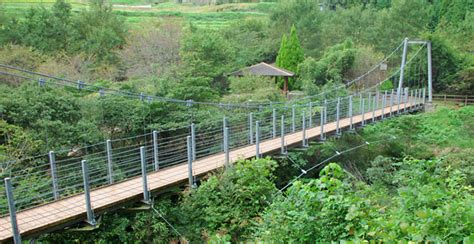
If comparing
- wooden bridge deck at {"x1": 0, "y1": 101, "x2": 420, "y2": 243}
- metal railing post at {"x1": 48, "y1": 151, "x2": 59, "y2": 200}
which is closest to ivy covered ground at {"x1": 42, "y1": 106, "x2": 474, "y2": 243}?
wooden bridge deck at {"x1": 0, "y1": 101, "x2": 420, "y2": 243}

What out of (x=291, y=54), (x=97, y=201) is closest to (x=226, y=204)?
(x=97, y=201)

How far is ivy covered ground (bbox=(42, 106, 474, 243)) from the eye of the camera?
1.99m

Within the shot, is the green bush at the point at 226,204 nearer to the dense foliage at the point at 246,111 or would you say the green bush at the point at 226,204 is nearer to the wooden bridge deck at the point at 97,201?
the dense foliage at the point at 246,111

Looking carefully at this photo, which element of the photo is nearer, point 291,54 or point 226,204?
point 226,204

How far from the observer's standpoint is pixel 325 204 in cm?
234

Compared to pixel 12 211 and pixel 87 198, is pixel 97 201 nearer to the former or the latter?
pixel 87 198

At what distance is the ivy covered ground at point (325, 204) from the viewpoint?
1.99 m

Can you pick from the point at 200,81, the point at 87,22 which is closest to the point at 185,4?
the point at 87,22

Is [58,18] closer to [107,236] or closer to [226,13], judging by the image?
[107,236]

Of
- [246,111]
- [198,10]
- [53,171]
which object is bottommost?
[246,111]

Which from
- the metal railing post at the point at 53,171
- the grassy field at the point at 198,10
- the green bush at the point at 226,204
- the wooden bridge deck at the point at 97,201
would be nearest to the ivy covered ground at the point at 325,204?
the green bush at the point at 226,204

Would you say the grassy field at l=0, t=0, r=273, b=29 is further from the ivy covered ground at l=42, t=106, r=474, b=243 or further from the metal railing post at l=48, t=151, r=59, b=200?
the metal railing post at l=48, t=151, r=59, b=200

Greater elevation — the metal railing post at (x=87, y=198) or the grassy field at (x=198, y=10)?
the grassy field at (x=198, y=10)

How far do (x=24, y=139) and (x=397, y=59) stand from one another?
570 inches
